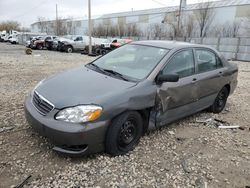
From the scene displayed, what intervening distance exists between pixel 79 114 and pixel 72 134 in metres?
0.25

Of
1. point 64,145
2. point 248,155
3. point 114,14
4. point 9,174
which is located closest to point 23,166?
point 9,174

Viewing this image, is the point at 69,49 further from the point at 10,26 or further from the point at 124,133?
the point at 10,26

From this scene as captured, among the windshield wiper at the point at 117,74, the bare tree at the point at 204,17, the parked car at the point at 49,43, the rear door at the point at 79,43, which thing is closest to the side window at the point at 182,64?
the windshield wiper at the point at 117,74

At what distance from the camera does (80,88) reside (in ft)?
10.5

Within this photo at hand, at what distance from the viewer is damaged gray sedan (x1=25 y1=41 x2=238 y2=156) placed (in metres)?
2.89

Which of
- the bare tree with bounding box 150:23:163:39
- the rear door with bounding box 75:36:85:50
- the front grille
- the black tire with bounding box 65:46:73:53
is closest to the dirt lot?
the front grille

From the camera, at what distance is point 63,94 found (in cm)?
308

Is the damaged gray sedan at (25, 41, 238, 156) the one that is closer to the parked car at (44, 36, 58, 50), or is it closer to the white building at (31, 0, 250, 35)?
the parked car at (44, 36, 58, 50)

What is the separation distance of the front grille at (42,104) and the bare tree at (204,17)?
3370cm

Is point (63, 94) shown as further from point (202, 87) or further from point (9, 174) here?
point (202, 87)

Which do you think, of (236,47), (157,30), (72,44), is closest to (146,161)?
(236,47)

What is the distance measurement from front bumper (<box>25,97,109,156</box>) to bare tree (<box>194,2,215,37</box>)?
1331 inches

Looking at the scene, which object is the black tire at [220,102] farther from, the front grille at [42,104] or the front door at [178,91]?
the front grille at [42,104]

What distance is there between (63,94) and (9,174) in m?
1.11
